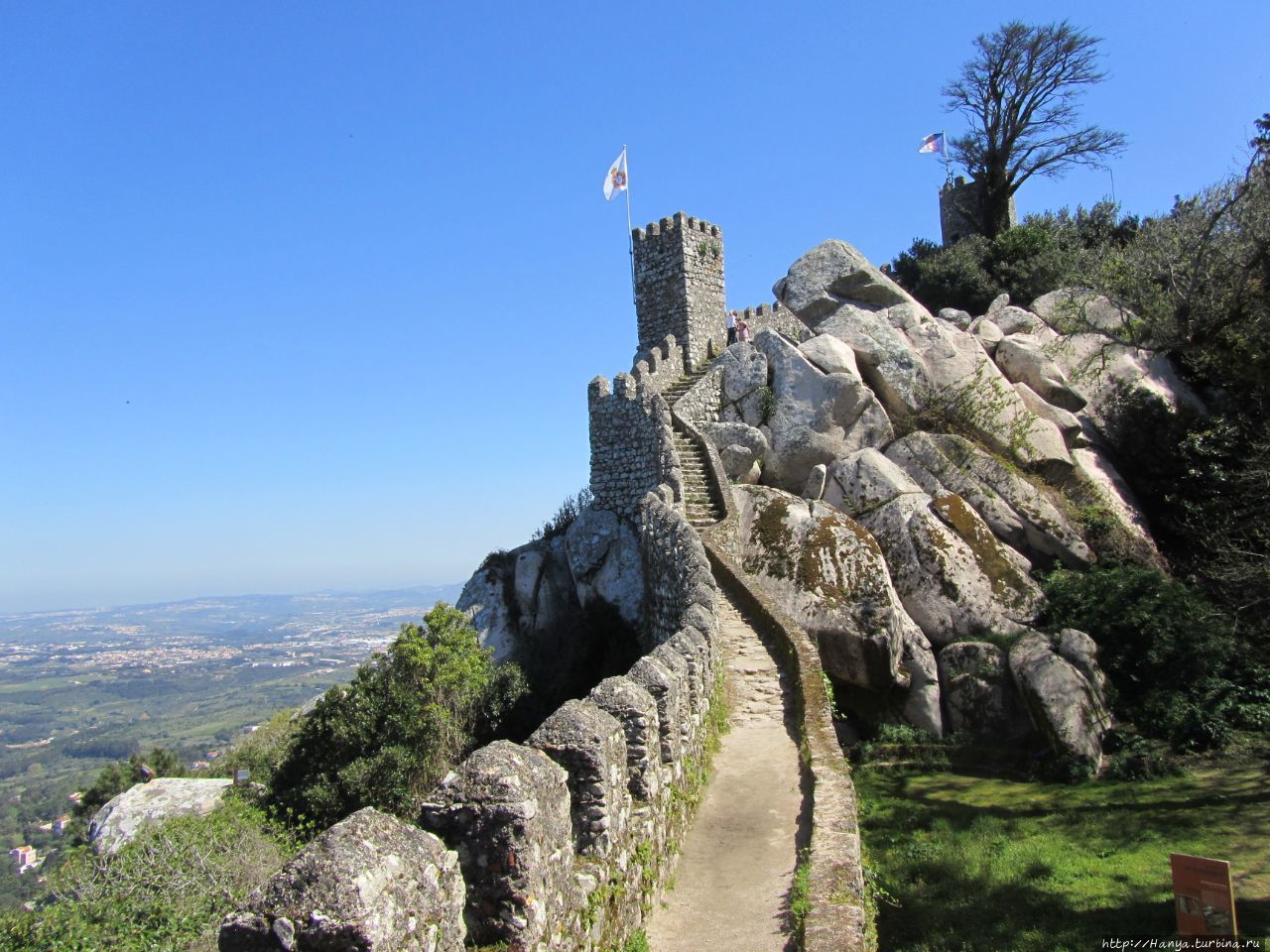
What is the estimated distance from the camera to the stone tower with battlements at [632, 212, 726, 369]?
3048 centimetres

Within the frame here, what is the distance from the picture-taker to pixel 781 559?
57.8 ft

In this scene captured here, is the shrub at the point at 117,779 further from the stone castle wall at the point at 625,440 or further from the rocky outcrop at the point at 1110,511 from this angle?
the rocky outcrop at the point at 1110,511

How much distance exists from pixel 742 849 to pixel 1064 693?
9.61m

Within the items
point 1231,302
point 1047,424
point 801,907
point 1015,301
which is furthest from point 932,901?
point 1015,301

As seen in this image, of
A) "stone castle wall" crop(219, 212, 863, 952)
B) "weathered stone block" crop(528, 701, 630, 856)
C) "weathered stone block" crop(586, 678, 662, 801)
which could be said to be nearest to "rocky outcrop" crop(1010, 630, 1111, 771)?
"stone castle wall" crop(219, 212, 863, 952)

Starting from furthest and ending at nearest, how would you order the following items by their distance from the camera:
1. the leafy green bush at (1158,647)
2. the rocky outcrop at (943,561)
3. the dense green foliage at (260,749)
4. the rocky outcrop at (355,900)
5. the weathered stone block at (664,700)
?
the dense green foliage at (260,749) < the rocky outcrop at (943,561) < the leafy green bush at (1158,647) < the weathered stone block at (664,700) < the rocky outcrop at (355,900)

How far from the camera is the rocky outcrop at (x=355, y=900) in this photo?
323 centimetres

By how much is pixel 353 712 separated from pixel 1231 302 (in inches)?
816

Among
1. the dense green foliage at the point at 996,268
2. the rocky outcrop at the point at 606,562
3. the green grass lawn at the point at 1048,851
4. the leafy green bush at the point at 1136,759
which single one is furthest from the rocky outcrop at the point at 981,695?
the dense green foliage at the point at 996,268

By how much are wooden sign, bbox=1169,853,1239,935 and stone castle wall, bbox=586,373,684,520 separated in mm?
15057

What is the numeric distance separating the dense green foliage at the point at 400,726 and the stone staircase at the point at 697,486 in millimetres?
6073

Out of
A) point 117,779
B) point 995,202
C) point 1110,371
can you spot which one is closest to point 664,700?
point 1110,371

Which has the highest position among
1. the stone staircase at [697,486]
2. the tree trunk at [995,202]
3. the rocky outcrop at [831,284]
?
the tree trunk at [995,202]

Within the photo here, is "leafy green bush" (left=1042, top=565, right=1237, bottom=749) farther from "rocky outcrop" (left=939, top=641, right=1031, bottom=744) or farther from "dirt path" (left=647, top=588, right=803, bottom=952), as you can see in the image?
"dirt path" (left=647, top=588, right=803, bottom=952)
